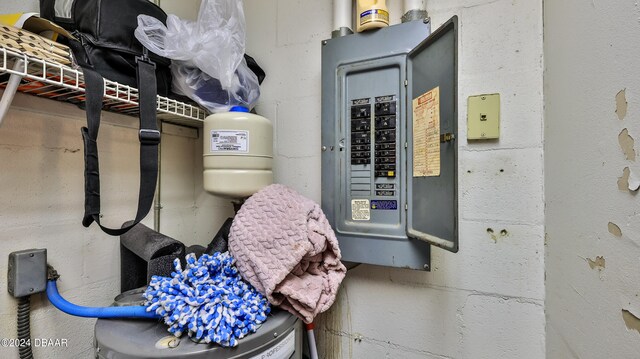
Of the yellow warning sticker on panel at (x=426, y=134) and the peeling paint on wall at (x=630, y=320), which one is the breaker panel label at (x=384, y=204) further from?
the peeling paint on wall at (x=630, y=320)

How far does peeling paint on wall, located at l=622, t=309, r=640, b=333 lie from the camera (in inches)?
16.7

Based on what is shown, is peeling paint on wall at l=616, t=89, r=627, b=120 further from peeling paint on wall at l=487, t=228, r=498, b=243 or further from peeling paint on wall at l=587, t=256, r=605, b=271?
peeling paint on wall at l=487, t=228, r=498, b=243

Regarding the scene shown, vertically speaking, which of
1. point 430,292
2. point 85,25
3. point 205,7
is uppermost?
point 205,7

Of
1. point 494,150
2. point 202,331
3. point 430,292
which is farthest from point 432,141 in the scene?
point 202,331

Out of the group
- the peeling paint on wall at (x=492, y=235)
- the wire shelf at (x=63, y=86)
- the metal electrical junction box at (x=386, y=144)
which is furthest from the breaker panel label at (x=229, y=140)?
the peeling paint on wall at (x=492, y=235)

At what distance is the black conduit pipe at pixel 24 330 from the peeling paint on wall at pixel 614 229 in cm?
126

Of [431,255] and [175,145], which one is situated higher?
[175,145]

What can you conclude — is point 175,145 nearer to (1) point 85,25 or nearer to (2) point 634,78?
(1) point 85,25

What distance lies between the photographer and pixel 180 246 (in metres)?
0.80

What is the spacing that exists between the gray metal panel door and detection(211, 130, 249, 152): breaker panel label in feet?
1.69

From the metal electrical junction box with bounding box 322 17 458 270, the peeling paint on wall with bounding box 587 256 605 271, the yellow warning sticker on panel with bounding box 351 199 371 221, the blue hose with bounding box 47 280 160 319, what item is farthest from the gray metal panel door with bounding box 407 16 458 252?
the blue hose with bounding box 47 280 160 319

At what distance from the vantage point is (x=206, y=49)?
0.83 meters

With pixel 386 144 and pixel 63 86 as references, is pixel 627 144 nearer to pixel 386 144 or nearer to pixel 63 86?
pixel 386 144

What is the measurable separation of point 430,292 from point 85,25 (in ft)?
4.03
